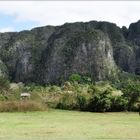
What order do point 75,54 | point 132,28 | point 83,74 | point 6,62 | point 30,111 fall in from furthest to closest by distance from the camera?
point 132,28
point 6,62
point 75,54
point 83,74
point 30,111

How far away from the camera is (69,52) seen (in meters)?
115

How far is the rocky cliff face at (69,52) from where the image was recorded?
110m

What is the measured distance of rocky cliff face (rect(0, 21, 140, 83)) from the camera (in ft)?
362

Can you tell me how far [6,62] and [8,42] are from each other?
732 cm

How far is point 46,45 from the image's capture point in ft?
410

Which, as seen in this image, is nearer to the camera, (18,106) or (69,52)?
(18,106)

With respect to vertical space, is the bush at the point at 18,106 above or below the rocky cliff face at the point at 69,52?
below

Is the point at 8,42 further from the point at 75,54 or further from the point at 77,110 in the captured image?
the point at 77,110

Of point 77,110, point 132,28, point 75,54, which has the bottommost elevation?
point 77,110

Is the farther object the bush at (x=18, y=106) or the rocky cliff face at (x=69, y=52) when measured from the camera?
the rocky cliff face at (x=69, y=52)

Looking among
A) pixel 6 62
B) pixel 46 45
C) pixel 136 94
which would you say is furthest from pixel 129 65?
pixel 136 94

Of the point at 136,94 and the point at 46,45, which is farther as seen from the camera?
the point at 46,45

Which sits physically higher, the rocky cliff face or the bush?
the rocky cliff face

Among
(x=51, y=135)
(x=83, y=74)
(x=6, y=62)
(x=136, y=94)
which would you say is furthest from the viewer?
(x=6, y=62)
